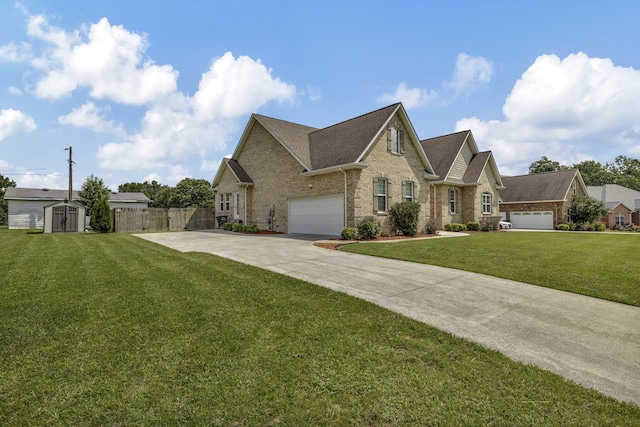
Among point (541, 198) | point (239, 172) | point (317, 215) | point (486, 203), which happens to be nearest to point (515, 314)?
point (317, 215)

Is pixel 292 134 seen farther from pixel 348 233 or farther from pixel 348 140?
pixel 348 233

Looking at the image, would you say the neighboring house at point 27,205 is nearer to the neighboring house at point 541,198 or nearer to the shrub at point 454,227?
the shrub at point 454,227

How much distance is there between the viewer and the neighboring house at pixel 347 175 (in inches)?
658

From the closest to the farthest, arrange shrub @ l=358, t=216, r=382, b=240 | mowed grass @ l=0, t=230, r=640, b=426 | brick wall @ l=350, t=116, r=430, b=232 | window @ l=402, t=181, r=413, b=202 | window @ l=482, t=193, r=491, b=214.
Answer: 1. mowed grass @ l=0, t=230, r=640, b=426
2. shrub @ l=358, t=216, r=382, b=240
3. brick wall @ l=350, t=116, r=430, b=232
4. window @ l=402, t=181, r=413, b=202
5. window @ l=482, t=193, r=491, b=214

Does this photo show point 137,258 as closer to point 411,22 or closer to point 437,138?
point 411,22

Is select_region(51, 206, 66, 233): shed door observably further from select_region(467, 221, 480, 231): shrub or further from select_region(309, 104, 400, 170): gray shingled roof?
select_region(467, 221, 480, 231): shrub

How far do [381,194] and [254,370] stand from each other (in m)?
15.1

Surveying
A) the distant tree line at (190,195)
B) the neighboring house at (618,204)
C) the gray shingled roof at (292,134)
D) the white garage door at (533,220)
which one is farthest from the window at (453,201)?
the distant tree line at (190,195)

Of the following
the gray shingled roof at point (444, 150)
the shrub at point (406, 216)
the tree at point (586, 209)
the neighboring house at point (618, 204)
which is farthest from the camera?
the neighboring house at point (618, 204)

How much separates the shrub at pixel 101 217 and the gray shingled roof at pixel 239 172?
925cm

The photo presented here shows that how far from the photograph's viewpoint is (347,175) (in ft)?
53.3

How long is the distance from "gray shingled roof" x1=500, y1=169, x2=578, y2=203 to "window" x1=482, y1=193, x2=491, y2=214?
9573 millimetres

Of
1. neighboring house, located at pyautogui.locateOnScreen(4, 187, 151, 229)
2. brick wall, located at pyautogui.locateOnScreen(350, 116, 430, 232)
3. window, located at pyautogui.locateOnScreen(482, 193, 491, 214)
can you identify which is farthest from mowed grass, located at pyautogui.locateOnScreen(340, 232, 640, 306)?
neighboring house, located at pyautogui.locateOnScreen(4, 187, 151, 229)

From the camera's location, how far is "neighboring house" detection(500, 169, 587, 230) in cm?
2964
